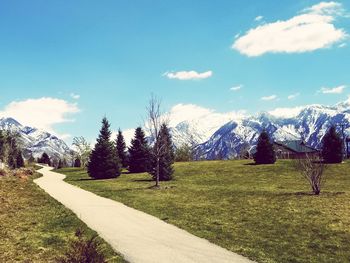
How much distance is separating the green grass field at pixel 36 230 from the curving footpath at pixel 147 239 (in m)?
0.54

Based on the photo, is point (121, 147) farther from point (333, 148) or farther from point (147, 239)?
point (147, 239)

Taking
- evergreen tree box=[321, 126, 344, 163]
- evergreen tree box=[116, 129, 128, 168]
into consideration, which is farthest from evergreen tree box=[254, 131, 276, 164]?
evergreen tree box=[116, 129, 128, 168]

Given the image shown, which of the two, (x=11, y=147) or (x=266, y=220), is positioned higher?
(x=11, y=147)

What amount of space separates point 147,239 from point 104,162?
1538 inches

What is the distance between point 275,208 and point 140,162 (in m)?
38.6

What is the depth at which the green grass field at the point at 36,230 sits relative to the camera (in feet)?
34.8

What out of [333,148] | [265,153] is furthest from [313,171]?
[265,153]

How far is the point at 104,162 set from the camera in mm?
50375

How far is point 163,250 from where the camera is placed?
1076 cm

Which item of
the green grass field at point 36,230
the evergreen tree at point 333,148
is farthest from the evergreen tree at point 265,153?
the green grass field at point 36,230

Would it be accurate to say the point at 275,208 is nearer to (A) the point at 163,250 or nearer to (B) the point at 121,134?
(A) the point at 163,250

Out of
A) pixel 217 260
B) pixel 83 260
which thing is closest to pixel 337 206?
pixel 217 260

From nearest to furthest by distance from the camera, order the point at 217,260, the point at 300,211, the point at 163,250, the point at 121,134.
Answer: the point at 217,260
the point at 163,250
the point at 300,211
the point at 121,134

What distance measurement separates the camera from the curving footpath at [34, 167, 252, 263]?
32.8 feet
